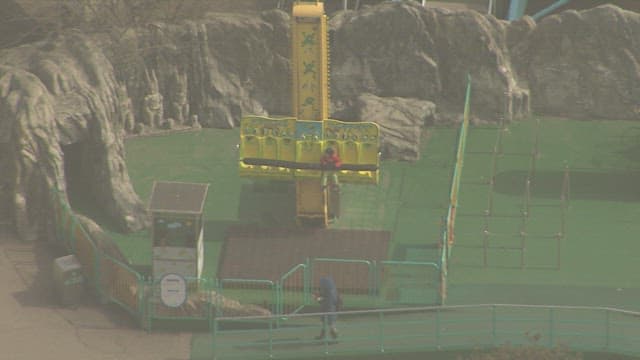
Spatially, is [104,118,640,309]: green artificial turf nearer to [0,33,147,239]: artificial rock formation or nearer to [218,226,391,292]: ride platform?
[218,226,391,292]: ride platform

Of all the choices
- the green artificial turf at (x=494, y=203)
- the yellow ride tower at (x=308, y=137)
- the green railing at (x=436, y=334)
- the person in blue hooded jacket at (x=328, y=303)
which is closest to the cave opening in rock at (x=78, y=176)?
the green artificial turf at (x=494, y=203)

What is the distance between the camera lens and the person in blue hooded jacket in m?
46.4

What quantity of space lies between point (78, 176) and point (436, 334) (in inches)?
473

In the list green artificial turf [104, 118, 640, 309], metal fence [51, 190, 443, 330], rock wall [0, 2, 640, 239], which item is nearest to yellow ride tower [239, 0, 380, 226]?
green artificial turf [104, 118, 640, 309]

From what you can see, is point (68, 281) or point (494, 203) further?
point (494, 203)

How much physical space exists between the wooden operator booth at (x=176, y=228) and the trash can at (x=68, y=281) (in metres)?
1.73

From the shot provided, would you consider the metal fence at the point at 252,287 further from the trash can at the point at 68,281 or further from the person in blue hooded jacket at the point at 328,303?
the person in blue hooded jacket at the point at 328,303

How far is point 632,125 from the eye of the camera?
199 ft

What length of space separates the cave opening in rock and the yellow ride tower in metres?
4.02

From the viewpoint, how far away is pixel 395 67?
60.6 m

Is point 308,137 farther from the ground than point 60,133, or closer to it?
farther from the ground

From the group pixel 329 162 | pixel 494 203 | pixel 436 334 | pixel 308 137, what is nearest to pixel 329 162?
pixel 329 162

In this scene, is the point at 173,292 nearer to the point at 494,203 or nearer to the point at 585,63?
the point at 494,203

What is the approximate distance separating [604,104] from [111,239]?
686 inches
